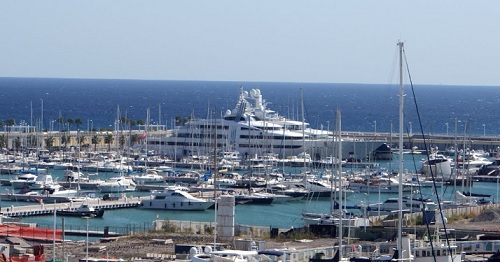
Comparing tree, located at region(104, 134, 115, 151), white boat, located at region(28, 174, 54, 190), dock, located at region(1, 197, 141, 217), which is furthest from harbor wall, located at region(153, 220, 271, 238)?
tree, located at region(104, 134, 115, 151)

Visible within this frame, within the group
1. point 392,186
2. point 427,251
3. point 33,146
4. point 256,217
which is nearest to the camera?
point 427,251

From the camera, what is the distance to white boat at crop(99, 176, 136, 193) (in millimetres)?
69000

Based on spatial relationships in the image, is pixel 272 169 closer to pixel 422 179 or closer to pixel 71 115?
pixel 422 179

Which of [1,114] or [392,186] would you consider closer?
[392,186]

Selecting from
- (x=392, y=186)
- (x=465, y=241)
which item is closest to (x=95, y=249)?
(x=465, y=241)

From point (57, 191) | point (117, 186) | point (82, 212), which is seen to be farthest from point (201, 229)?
point (117, 186)

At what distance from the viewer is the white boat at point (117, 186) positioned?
69000 millimetres

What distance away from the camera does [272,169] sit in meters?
80.6

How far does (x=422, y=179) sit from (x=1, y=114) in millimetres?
87571

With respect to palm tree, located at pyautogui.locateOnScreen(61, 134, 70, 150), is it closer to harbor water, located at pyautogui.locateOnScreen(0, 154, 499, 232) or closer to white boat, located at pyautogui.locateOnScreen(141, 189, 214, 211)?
harbor water, located at pyautogui.locateOnScreen(0, 154, 499, 232)

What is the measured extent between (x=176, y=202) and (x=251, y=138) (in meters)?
32.3

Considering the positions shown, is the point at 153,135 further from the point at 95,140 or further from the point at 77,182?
the point at 77,182

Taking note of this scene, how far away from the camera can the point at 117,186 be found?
69.5m

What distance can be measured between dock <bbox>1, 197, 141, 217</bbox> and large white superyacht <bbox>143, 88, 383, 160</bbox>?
1086 inches
